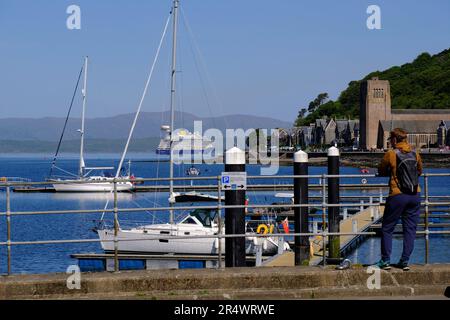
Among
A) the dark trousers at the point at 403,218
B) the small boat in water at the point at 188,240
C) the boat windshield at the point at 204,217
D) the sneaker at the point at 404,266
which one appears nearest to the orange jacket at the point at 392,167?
the dark trousers at the point at 403,218

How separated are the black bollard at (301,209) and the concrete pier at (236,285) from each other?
675 cm

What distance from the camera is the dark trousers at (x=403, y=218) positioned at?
10547mm

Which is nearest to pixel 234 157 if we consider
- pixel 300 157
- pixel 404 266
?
pixel 404 266

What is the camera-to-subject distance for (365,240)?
124 ft

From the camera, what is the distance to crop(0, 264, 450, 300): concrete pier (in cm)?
1023

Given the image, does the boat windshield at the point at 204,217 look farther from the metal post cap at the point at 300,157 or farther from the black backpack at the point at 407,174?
the black backpack at the point at 407,174

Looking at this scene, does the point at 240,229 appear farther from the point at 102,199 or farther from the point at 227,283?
the point at 102,199

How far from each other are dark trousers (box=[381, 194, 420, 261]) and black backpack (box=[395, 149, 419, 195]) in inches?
3.9

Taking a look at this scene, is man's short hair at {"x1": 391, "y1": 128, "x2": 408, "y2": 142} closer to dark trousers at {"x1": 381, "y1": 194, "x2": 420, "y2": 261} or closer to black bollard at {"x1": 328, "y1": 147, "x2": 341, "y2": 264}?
dark trousers at {"x1": 381, "y1": 194, "x2": 420, "y2": 261}

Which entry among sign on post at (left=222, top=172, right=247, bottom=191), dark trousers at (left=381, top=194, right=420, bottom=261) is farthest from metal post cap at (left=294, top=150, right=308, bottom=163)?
dark trousers at (left=381, top=194, right=420, bottom=261)

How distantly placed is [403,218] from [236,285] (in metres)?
2.45

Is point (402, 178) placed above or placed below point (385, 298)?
above

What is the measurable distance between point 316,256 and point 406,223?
11209 millimetres
